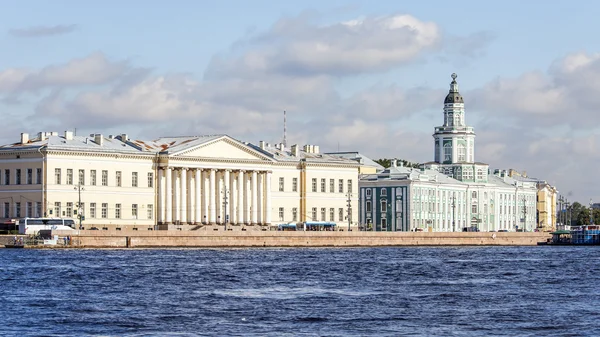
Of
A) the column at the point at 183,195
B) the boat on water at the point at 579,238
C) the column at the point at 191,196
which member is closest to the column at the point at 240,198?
the column at the point at 191,196

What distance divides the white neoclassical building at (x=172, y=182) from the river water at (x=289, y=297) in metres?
29.5

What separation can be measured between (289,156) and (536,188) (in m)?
53.5

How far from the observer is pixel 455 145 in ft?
477

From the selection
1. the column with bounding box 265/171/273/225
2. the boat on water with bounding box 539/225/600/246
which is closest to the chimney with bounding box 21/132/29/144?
the column with bounding box 265/171/273/225

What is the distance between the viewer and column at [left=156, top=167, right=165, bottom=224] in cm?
10681

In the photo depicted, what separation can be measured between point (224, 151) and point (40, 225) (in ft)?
79.8

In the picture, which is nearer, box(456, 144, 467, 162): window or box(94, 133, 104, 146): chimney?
box(94, 133, 104, 146): chimney

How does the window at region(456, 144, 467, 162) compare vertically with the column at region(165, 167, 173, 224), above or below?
above

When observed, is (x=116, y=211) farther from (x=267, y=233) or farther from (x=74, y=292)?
(x=74, y=292)

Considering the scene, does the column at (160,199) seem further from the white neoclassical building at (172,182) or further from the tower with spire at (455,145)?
the tower with spire at (455,145)

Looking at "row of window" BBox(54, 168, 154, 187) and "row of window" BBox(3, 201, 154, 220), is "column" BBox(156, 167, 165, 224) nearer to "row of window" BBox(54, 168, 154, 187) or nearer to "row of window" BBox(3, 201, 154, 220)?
"row of window" BBox(54, 168, 154, 187)

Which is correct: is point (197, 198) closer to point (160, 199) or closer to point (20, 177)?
point (160, 199)

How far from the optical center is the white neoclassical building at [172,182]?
326ft

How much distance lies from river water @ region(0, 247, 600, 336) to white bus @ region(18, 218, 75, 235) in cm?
1838
